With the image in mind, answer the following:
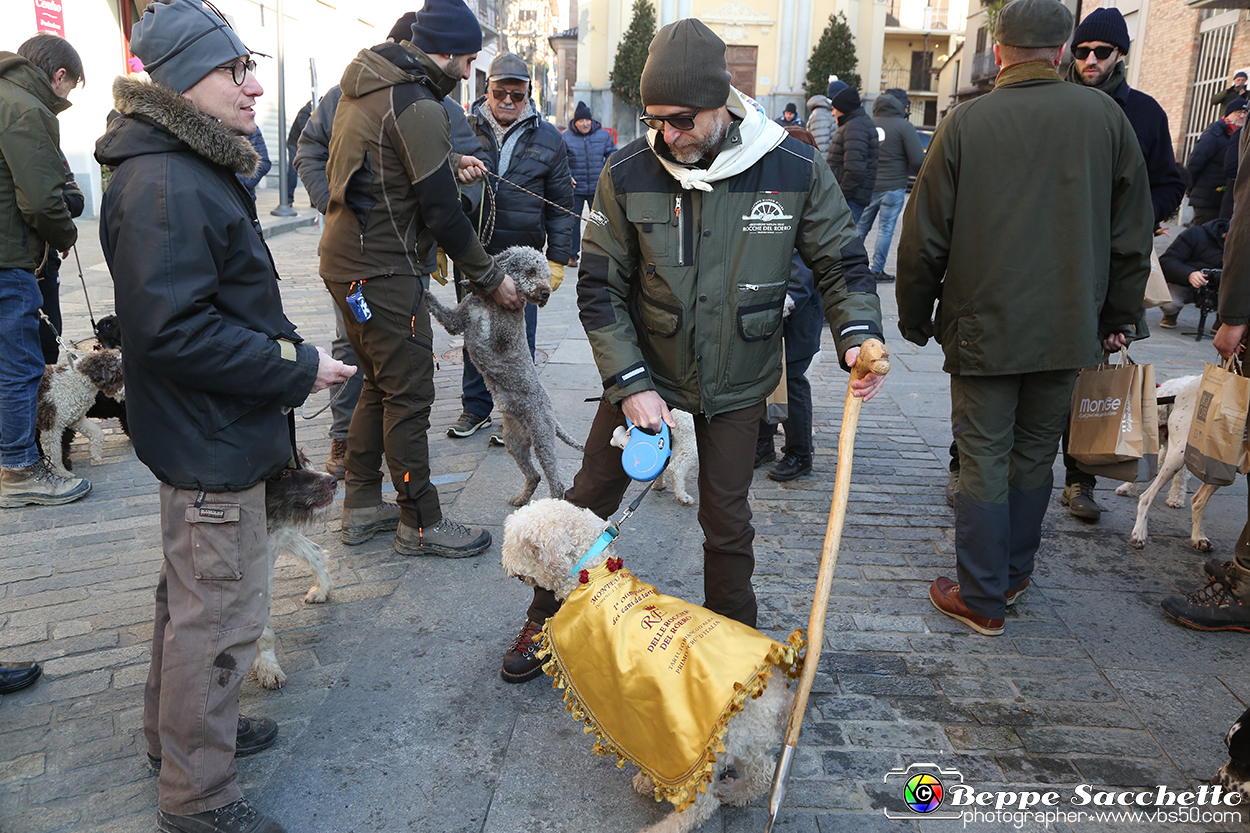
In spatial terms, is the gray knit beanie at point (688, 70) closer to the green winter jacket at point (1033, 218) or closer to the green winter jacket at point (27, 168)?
the green winter jacket at point (1033, 218)

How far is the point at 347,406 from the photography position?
5449 millimetres

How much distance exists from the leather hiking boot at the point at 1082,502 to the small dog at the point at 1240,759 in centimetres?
242

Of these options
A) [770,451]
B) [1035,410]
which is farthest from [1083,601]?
[770,451]

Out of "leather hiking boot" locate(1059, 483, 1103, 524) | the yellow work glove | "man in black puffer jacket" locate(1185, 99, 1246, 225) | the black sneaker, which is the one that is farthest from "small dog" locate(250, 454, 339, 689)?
"man in black puffer jacket" locate(1185, 99, 1246, 225)

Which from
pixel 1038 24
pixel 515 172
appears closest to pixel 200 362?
pixel 1038 24

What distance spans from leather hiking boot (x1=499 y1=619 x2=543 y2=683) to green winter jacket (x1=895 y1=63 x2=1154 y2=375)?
2046mm

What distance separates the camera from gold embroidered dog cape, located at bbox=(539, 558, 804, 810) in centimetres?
217

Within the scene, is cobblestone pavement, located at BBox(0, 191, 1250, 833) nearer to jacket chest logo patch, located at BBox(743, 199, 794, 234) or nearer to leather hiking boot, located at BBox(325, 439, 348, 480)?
leather hiking boot, located at BBox(325, 439, 348, 480)

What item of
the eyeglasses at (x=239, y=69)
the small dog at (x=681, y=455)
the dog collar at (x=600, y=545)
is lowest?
the small dog at (x=681, y=455)

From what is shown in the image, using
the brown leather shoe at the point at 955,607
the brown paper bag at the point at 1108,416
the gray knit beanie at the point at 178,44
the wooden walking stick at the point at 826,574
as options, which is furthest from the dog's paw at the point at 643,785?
the brown paper bag at the point at 1108,416

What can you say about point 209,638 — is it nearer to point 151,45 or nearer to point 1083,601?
point 151,45

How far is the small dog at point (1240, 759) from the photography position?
7.59 feet

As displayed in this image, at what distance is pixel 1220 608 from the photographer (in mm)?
3582

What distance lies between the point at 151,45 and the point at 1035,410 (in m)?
3.41
